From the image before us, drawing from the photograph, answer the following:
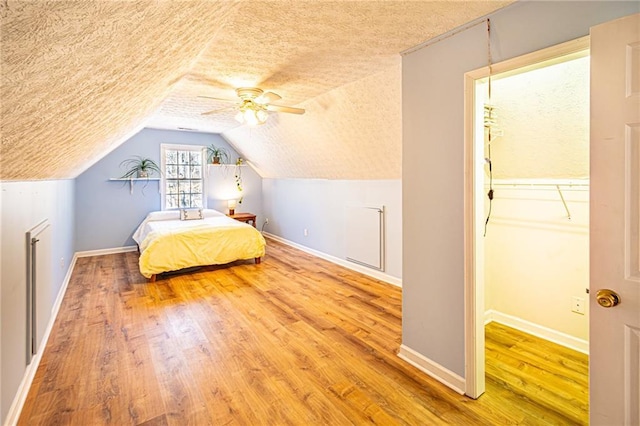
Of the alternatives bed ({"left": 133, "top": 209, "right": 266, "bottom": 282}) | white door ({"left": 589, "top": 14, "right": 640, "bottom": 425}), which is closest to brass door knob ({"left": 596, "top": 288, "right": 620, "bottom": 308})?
white door ({"left": 589, "top": 14, "right": 640, "bottom": 425})

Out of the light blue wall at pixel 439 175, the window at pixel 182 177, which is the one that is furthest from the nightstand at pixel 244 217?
the light blue wall at pixel 439 175

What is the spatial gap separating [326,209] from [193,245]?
2.20 m

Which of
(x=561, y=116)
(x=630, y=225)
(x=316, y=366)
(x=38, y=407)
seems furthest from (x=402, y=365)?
(x=38, y=407)

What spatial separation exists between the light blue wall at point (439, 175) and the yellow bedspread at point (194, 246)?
3.10m

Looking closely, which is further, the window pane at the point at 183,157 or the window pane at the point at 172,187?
the window pane at the point at 183,157

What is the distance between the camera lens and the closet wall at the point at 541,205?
6.95 feet

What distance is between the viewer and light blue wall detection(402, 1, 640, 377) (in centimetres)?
172

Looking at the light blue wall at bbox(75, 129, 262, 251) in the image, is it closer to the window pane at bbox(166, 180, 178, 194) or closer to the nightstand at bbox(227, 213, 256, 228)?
the window pane at bbox(166, 180, 178, 194)

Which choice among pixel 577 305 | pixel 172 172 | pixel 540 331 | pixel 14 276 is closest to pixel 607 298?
pixel 577 305

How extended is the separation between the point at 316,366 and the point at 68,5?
2.31 metres

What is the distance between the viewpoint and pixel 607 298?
4.09ft

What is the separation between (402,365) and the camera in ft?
7.43

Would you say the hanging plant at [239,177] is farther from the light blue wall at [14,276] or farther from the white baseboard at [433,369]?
the white baseboard at [433,369]

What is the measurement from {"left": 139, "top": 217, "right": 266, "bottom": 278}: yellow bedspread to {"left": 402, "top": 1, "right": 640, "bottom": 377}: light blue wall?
3.10 meters
